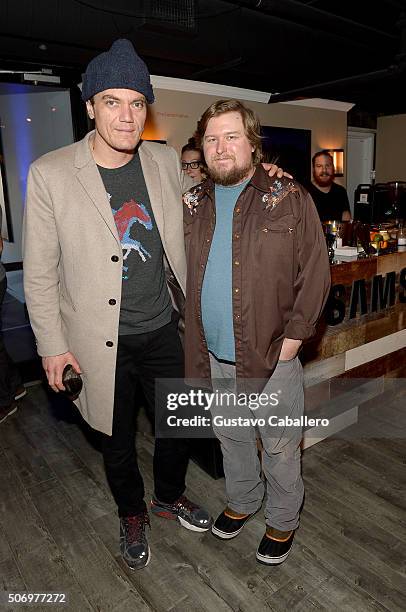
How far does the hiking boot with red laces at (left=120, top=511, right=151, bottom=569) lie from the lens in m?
2.11

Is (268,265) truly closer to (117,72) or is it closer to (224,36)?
(117,72)

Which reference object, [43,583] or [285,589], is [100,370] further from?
[285,589]

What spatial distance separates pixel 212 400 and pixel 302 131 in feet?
26.4

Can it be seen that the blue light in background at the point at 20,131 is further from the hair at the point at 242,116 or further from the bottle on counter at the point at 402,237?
the hair at the point at 242,116

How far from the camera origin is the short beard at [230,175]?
188cm

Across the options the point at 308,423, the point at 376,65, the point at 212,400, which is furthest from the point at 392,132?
the point at 212,400

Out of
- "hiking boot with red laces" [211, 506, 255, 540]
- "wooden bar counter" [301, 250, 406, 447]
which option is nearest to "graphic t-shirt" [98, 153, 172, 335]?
"hiking boot with red laces" [211, 506, 255, 540]

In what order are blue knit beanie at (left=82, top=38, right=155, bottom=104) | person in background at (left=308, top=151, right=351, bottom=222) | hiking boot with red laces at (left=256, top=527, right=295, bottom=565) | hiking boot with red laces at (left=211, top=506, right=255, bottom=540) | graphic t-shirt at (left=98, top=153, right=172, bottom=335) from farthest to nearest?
person in background at (left=308, top=151, right=351, bottom=222)
hiking boot with red laces at (left=211, top=506, right=255, bottom=540)
hiking boot with red laces at (left=256, top=527, right=295, bottom=565)
graphic t-shirt at (left=98, top=153, right=172, bottom=335)
blue knit beanie at (left=82, top=38, right=155, bottom=104)

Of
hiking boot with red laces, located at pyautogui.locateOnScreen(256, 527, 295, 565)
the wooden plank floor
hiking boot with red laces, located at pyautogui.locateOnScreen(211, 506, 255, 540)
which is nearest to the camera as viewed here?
the wooden plank floor

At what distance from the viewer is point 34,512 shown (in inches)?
98.7

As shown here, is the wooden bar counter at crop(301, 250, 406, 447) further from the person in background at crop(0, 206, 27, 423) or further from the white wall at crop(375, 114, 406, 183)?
the white wall at crop(375, 114, 406, 183)

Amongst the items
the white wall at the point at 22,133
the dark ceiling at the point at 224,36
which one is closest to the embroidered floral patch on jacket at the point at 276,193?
the dark ceiling at the point at 224,36

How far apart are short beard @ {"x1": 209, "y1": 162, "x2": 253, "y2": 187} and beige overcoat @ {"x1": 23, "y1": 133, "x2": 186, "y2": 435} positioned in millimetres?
179

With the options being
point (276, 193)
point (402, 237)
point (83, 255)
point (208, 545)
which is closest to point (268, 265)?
point (276, 193)
